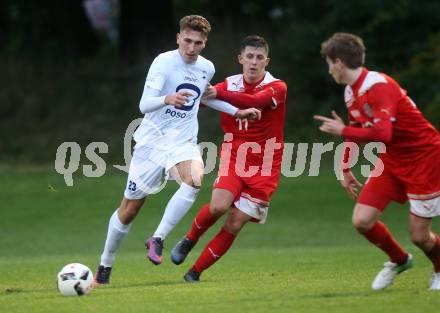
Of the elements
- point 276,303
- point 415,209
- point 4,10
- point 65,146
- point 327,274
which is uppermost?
point 415,209

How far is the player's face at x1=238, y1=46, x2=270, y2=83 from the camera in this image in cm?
1032

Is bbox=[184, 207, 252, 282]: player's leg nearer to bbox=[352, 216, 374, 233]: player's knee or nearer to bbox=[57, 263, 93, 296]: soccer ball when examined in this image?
bbox=[57, 263, 93, 296]: soccer ball

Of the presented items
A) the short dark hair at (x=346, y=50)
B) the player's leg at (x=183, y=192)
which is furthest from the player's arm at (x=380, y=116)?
the player's leg at (x=183, y=192)

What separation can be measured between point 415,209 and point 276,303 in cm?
146

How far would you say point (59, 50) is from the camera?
2892 cm

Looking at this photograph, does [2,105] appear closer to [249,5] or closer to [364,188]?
[249,5]

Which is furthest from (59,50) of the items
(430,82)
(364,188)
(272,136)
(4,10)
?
(364,188)

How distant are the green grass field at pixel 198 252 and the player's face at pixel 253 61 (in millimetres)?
2033

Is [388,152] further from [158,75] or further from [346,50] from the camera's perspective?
[158,75]

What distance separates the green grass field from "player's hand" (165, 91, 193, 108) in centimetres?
168

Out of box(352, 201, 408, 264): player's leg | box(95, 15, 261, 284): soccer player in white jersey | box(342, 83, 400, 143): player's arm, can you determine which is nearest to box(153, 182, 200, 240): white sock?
box(95, 15, 261, 284): soccer player in white jersey

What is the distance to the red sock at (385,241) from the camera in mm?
8898

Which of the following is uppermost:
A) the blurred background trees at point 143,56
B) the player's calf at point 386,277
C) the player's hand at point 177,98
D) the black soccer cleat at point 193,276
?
the player's hand at point 177,98

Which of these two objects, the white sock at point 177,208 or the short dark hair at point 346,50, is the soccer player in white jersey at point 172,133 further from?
the short dark hair at point 346,50
